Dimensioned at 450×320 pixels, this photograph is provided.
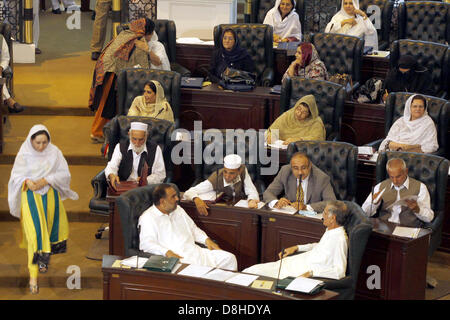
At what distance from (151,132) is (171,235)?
150 centimetres

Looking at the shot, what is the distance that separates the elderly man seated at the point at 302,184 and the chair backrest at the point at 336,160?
308mm

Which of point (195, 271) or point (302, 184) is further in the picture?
point (302, 184)

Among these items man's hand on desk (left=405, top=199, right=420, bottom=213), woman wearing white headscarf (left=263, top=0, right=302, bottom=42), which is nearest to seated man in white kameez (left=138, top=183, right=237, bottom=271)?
man's hand on desk (left=405, top=199, right=420, bottom=213)

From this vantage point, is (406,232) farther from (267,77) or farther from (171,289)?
(267,77)

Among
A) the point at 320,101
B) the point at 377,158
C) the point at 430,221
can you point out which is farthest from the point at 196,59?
the point at 430,221

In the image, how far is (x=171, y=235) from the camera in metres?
7.23

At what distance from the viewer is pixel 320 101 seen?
913cm

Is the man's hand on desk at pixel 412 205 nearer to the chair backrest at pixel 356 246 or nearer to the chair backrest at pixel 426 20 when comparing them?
the chair backrest at pixel 356 246

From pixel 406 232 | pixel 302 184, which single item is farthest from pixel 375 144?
pixel 406 232

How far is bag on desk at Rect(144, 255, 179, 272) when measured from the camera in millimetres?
6527

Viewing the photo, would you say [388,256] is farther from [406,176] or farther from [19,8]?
[19,8]

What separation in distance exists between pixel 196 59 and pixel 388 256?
4.41 m

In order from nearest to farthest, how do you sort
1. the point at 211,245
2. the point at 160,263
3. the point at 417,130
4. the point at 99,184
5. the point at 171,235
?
the point at 160,263, the point at 171,235, the point at 211,245, the point at 99,184, the point at 417,130

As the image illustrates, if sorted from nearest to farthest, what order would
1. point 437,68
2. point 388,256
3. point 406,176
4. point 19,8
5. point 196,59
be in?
point 388,256
point 406,176
point 437,68
point 196,59
point 19,8
